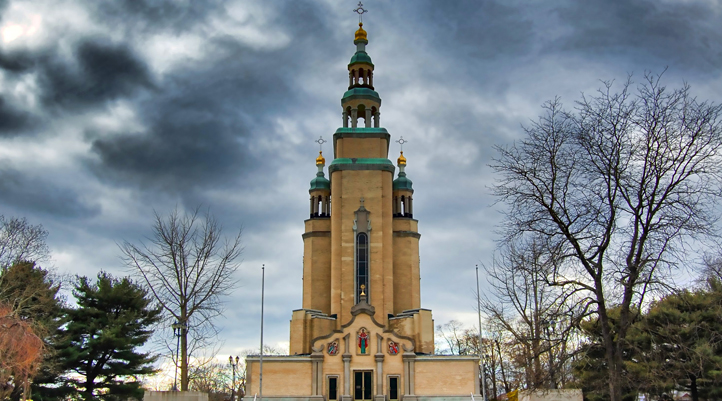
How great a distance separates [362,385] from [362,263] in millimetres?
10044

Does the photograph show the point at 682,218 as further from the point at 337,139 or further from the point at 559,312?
the point at 337,139

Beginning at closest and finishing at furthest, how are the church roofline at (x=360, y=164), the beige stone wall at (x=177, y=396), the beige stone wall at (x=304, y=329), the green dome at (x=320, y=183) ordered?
the beige stone wall at (x=177, y=396)
the beige stone wall at (x=304, y=329)
the church roofline at (x=360, y=164)
the green dome at (x=320, y=183)

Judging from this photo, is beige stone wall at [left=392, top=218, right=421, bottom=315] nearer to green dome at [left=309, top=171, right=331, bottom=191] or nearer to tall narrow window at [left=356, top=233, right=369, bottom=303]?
tall narrow window at [left=356, top=233, right=369, bottom=303]

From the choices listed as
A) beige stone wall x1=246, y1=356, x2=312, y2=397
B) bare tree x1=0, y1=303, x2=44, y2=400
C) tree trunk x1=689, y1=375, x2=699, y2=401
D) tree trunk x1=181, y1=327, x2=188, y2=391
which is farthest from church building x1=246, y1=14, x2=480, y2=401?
bare tree x1=0, y1=303, x2=44, y2=400

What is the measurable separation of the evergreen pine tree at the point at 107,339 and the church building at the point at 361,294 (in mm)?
6513

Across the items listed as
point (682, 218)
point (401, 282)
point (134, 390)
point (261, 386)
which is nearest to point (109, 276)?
point (134, 390)

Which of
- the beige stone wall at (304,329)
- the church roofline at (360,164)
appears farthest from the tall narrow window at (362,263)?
the church roofline at (360,164)

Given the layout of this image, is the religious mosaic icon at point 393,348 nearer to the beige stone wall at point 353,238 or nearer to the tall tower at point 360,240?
the tall tower at point 360,240

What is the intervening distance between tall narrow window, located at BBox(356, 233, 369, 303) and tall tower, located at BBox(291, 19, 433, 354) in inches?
2.6

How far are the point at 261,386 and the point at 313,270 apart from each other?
1299 centimetres

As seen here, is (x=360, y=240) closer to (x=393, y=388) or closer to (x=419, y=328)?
(x=419, y=328)

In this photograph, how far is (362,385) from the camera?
37.9 metres

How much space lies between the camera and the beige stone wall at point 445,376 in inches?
1495

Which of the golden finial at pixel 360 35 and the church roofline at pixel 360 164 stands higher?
the golden finial at pixel 360 35
